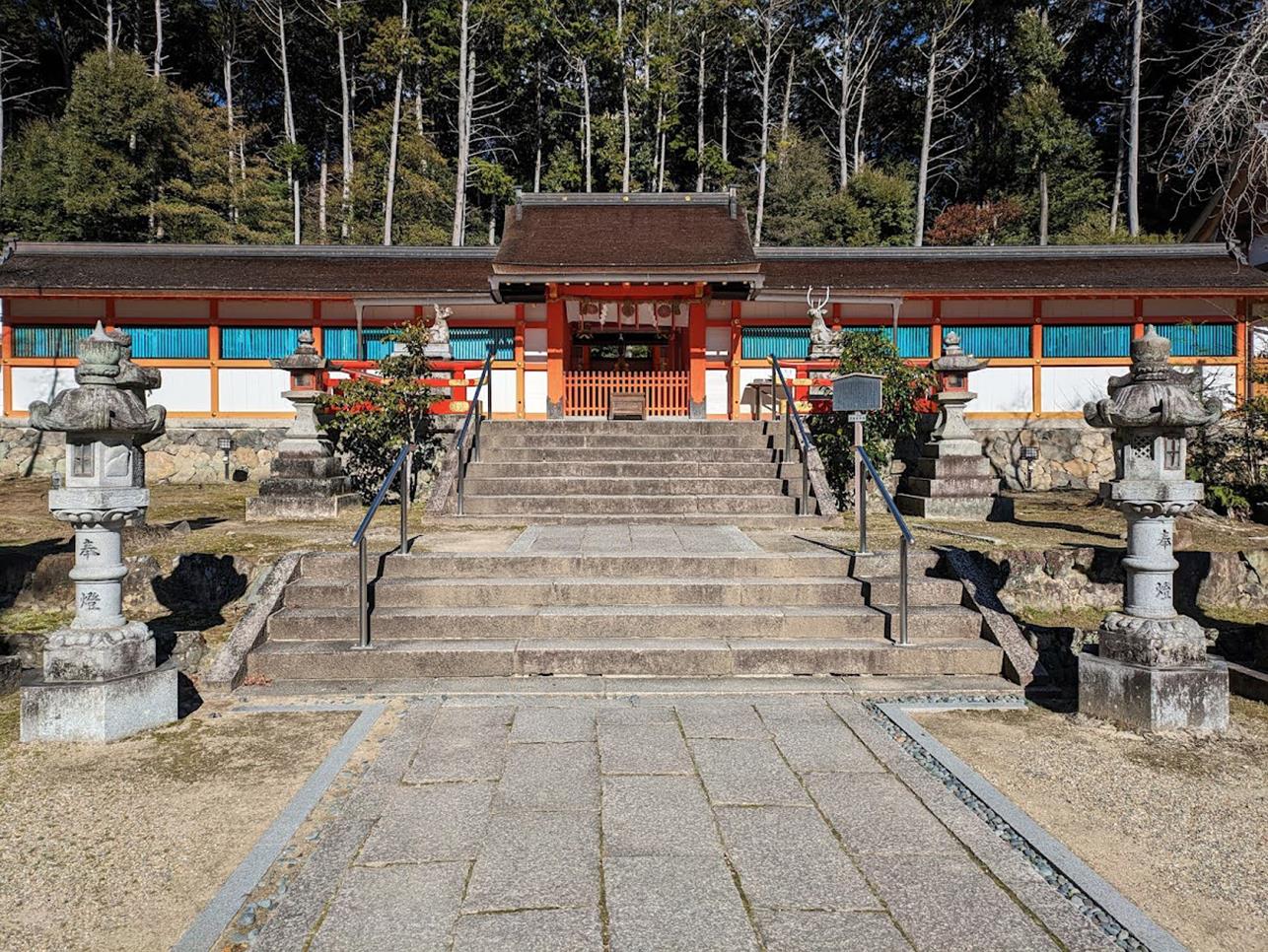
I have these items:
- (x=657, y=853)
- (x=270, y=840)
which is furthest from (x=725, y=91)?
(x=270, y=840)

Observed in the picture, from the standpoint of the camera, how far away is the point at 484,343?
15188 mm

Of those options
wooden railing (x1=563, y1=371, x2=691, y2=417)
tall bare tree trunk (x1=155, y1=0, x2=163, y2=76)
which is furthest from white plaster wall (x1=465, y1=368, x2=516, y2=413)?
tall bare tree trunk (x1=155, y1=0, x2=163, y2=76)

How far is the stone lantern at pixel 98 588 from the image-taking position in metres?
4.45

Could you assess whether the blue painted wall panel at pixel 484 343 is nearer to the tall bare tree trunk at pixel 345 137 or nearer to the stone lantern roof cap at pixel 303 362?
the stone lantern roof cap at pixel 303 362

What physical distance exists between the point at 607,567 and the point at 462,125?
26.0 meters

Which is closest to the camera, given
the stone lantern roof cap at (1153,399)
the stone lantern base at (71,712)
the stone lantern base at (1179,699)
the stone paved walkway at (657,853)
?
the stone paved walkway at (657,853)

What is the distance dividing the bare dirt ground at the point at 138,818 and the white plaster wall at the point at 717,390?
36.5 feet

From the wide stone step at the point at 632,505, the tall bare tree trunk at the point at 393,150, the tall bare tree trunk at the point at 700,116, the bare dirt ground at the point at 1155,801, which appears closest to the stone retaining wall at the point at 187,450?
the wide stone step at the point at 632,505

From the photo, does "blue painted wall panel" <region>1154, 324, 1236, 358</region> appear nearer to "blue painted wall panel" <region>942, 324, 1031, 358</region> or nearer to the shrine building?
the shrine building

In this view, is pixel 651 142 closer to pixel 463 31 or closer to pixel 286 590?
pixel 463 31

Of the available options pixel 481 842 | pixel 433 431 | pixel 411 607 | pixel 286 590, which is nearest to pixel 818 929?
pixel 481 842

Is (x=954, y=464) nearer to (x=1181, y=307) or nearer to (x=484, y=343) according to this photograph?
(x=1181, y=307)

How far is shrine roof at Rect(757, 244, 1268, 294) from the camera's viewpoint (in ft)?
47.6

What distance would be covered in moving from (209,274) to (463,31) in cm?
1779
